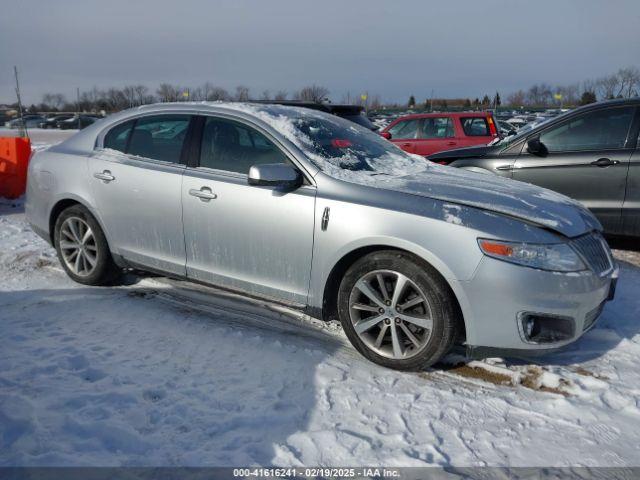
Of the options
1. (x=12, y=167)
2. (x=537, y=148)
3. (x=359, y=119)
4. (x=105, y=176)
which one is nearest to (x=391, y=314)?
(x=105, y=176)

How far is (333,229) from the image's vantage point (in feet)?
11.2

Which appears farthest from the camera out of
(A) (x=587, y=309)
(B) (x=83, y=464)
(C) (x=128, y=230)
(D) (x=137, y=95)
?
(D) (x=137, y=95)

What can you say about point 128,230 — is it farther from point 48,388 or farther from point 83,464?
point 83,464

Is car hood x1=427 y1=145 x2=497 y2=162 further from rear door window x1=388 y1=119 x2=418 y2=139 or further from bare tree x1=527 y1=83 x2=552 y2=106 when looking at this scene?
bare tree x1=527 y1=83 x2=552 y2=106

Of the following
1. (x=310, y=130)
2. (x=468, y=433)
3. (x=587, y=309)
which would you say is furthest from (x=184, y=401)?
(x=587, y=309)

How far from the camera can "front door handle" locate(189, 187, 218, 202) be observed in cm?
386

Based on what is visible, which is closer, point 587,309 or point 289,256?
point 587,309

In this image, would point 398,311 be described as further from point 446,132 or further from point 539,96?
point 539,96

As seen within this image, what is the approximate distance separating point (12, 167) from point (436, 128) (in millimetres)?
8457

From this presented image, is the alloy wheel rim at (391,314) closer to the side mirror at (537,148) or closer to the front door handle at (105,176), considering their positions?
the front door handle at (105,176)

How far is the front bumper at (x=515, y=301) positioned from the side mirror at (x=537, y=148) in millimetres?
3175

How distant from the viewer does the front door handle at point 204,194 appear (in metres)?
3.86

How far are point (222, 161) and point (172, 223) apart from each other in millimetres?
598

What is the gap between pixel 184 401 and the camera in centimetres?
298
